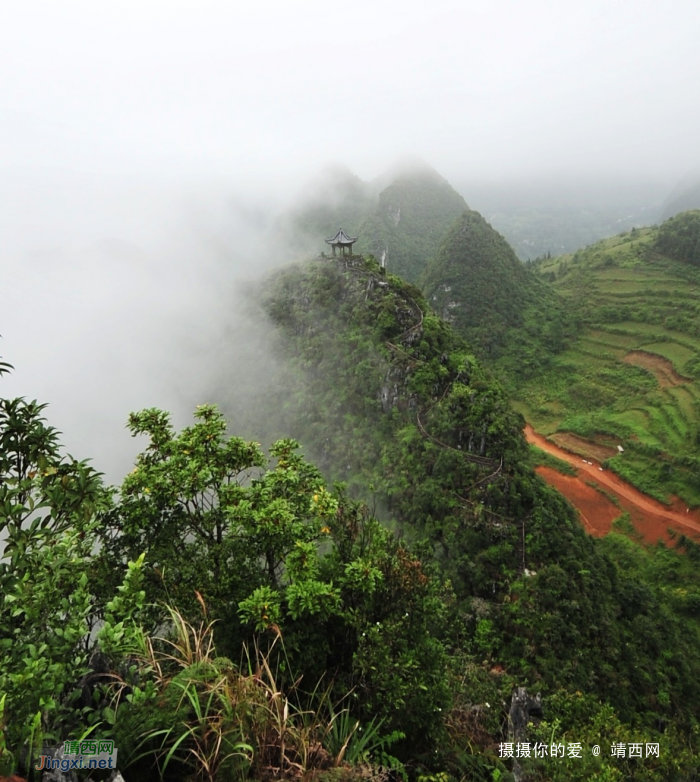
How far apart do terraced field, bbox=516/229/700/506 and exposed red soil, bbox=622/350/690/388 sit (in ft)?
0.31

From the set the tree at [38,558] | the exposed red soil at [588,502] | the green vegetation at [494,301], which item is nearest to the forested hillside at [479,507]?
the exposed red soil at [588,502]

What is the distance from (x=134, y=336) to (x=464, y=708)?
84.3m

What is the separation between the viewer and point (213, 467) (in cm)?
743

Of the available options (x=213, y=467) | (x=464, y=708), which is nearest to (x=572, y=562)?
(x=464, y=708)

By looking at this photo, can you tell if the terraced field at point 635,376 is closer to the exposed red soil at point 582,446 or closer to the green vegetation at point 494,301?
the exposed red soil at point 582,446

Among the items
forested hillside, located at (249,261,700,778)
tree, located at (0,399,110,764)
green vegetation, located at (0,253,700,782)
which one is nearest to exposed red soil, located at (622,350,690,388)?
forested hillside, located at (249,261,700,778)

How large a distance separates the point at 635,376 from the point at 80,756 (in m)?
58.3

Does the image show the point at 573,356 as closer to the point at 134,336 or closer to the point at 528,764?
the point at 528,764

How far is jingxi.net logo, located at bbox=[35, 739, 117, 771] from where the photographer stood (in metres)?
3.38

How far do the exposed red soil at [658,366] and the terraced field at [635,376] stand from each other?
10 cm

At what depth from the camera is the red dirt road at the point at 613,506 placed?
33906mm

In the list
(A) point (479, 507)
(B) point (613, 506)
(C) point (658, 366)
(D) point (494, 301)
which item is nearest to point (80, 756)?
(A) point (479, 507)

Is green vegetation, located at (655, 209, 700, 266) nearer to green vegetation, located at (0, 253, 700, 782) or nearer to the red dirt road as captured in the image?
the red dirt road

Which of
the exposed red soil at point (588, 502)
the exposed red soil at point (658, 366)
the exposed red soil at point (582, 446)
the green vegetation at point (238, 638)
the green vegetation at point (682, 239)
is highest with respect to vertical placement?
the green vegetation at point (682, 239)
